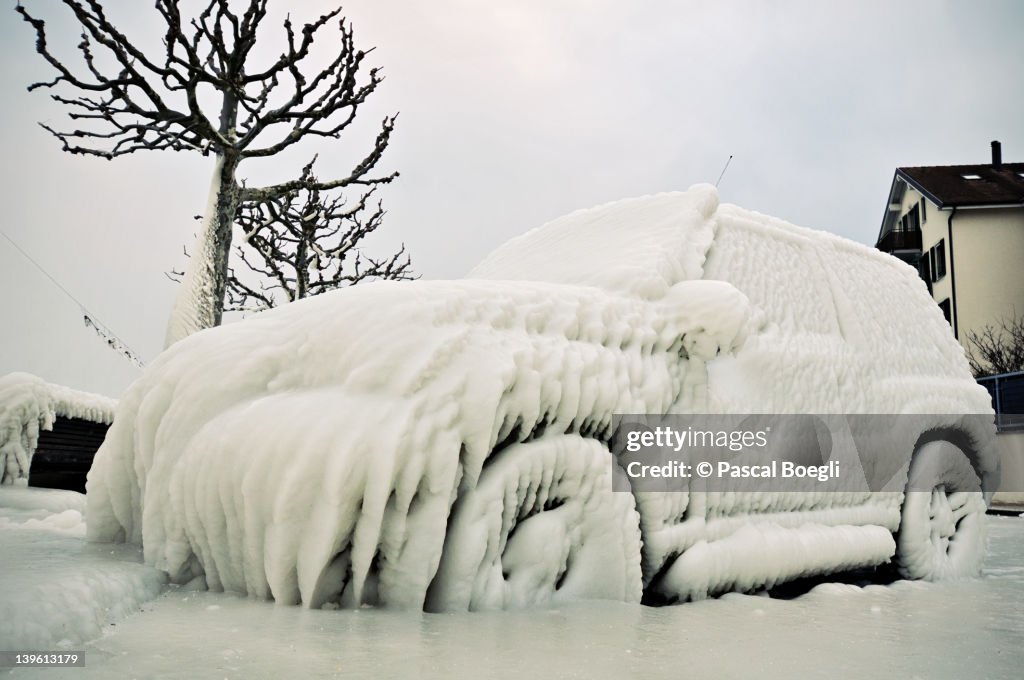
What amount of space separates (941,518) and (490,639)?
3.01 meters

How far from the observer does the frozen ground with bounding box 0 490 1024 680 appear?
149cm

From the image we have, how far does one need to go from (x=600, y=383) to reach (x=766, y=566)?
110 cm

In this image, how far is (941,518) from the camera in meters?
3.85

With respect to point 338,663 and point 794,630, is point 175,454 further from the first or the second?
point 794,630

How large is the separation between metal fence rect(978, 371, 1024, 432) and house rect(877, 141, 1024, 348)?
837 centimetres

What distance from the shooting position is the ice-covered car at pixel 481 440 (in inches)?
75.5

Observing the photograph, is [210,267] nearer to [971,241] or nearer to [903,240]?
[971,241]

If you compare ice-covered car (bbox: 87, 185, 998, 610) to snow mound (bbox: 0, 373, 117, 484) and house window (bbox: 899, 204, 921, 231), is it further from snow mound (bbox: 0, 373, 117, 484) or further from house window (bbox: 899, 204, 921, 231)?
house window (bbox: 899, 204, 921, 231)

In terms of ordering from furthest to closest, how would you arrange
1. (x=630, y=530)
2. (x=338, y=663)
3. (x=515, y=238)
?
(x=515, y=238), (x=630, y=530), (x=338, y=663)

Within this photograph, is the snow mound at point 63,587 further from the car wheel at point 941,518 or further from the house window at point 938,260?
the house window at point 938,260

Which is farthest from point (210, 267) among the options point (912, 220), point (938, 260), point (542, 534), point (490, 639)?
point (912, 220)

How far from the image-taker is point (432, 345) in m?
2.08

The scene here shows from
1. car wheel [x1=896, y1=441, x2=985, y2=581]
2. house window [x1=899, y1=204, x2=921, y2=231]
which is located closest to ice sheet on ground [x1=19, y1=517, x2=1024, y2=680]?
car wheel [x1=896, y1=441, x2=985, y2=581]

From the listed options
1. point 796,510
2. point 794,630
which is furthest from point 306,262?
point 794,630
